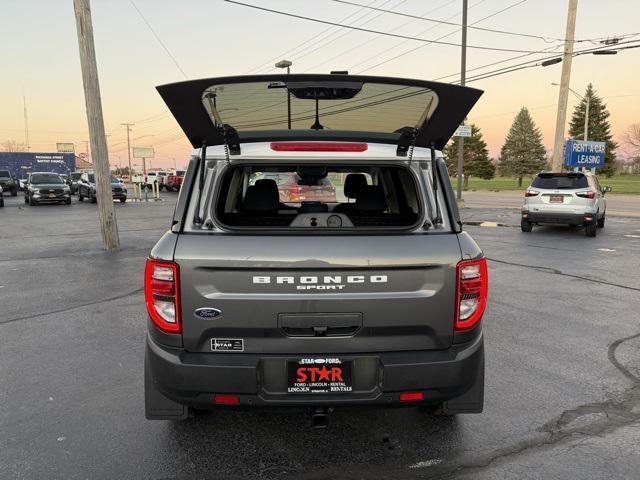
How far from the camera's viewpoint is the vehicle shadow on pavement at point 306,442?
279 cm

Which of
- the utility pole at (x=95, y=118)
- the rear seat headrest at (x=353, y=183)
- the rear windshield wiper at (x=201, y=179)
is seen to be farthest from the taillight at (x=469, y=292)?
the utility pole at (x=95, y=118)

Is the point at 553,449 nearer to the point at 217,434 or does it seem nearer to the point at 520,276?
the point at 217,434

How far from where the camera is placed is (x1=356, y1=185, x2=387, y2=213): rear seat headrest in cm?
368

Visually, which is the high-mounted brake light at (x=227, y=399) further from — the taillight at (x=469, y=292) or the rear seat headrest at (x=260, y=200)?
the rear seat headrest at (x=260, y=200)

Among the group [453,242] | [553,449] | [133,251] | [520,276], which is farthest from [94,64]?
[553,449]

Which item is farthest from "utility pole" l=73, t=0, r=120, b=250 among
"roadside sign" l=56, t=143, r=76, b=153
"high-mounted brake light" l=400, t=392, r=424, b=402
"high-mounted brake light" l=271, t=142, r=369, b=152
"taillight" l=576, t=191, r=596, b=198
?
"roadside sign" l=56, t=143, r=76, b=153

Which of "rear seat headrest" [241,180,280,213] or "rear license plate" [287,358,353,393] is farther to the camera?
"rear seat headrest" [241,180,280,213]

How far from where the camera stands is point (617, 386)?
3832 mm

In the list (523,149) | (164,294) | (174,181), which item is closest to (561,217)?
(164,294)

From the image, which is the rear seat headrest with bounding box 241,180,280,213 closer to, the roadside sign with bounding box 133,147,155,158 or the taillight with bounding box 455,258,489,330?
the taillight with bounding box 455,258,489,330

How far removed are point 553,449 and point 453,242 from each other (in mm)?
1509

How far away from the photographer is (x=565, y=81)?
1911cm

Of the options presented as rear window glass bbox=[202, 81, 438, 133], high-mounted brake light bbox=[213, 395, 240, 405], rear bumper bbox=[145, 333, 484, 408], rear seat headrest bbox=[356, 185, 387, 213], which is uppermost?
rear window glass bbox=[202, 81, 438, 133]

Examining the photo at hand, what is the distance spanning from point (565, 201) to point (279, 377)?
504 inches
